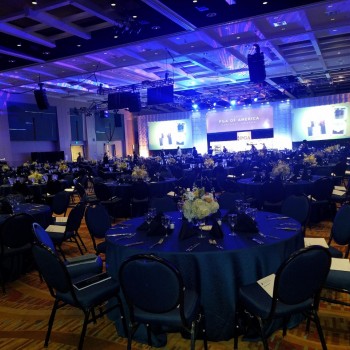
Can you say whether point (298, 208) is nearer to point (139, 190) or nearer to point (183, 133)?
point (139, 190)

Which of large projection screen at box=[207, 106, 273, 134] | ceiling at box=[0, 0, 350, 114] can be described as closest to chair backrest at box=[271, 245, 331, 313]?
ceiling at box=[0, 0, 350, 114]

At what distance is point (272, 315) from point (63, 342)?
1.84m

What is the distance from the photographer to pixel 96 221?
4180 millimetres

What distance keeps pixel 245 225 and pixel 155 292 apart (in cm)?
122

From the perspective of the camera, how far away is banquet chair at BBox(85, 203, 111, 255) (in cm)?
409

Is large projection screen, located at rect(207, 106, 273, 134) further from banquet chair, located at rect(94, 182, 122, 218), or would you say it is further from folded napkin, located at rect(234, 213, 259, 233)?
folded napkin, located at rect(234, 213, 259, 233)

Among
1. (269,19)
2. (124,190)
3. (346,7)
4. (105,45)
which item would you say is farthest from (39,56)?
(346,7)

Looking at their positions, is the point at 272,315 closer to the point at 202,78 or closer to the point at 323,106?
the point at 202,78

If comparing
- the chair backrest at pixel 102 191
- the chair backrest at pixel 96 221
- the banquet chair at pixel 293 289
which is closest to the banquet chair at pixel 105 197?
the chair backrest at pixel 102 191

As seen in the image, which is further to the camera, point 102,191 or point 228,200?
point 102,191

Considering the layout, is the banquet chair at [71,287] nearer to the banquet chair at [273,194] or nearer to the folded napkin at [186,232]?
the folded napkin at [186,232]

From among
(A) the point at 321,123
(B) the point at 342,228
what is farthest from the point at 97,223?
(A) the point at 321,123

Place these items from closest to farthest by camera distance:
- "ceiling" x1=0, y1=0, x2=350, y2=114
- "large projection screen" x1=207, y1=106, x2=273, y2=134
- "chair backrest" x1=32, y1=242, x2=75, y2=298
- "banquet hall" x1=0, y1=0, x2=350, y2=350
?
"chair backrest" x1=32, y1=242, x2=75, y2=298
"banquet hall" x1=0, y1=0, x2=350, y2=350
"ceiling" x1=0, y1=0, x2=350, y2=114
"large projection screen" x1=207, y1=106, x2=273, y2=134

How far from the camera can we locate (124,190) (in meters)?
7.96
